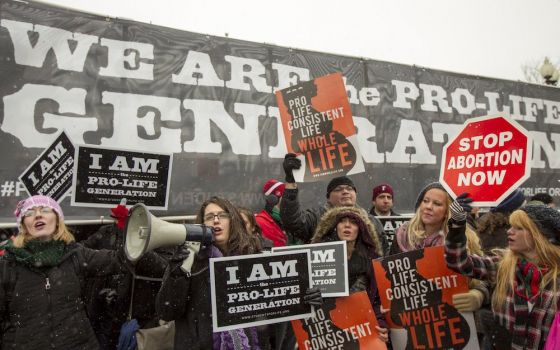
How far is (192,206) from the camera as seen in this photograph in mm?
4633

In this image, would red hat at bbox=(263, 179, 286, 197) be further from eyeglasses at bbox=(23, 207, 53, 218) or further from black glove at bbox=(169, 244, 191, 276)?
black glove at bbox=(169, 244, 191, 276)

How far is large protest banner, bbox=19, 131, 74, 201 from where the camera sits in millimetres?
3641

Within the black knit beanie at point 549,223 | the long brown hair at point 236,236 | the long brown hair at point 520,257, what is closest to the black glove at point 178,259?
the long brown hair at point 236,236

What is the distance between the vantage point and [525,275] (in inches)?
98.0

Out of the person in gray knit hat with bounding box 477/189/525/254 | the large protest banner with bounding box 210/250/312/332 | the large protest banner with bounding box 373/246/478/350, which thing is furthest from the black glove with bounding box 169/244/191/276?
the person in gray knit hat with bounding box 477/189/525/254

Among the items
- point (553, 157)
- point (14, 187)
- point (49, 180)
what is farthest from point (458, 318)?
point (553, 157)

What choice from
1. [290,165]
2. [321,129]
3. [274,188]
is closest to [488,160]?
[290,165]

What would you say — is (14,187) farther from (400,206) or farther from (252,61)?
(400,206)

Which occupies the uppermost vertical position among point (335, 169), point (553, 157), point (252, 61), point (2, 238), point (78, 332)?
point (252, 61)

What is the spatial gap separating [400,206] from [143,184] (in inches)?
133

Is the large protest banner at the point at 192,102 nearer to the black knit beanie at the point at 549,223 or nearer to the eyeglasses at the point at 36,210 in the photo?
the black knit beanie at the point at 549,223

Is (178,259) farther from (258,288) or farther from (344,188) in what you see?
(344,188)

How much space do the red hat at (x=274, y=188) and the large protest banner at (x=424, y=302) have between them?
6.81 feet

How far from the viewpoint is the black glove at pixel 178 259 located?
2.44 metres
